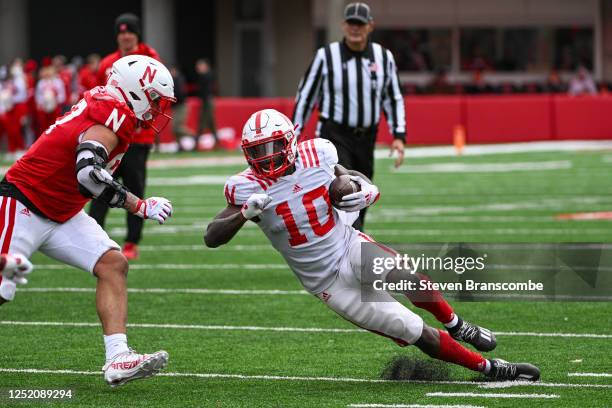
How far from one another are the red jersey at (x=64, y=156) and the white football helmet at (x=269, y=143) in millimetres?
573

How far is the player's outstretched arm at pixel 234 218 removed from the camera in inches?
223

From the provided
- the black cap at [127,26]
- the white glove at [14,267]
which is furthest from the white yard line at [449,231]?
the white glove at [14,267]

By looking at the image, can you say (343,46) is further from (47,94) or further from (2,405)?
(47,94)

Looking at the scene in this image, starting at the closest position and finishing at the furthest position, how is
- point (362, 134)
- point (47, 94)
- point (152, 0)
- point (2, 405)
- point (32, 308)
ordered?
1. point (2, 405)
2. point (32, 308)
3. point (362, 134)
4. point (47, 94)
5. point (152, 0)

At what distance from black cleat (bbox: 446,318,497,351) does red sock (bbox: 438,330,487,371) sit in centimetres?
7

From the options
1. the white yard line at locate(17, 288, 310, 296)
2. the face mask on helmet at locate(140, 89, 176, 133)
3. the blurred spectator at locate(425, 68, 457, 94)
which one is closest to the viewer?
the face mask on helmet at locate(140, 89, 176, 133)

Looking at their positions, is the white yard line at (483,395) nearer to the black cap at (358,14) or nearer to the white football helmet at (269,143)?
the white football helmet at (269,143)

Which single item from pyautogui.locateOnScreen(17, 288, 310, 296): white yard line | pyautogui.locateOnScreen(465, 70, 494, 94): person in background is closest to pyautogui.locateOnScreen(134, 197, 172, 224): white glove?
pyautogui.locateOnScreen(17, 288, 310, 296): white yard line

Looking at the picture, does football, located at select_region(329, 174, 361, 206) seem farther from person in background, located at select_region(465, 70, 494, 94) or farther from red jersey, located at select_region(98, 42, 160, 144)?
person in background, located at select_region(465, 70, 494, 94)

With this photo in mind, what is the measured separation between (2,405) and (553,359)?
8.76 ft

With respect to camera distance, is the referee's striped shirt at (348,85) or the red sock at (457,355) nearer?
the red sock at (457,355)

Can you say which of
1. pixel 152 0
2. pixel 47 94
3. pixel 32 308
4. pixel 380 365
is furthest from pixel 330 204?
pixel 152 0

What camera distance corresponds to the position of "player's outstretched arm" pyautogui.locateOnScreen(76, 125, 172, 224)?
226 inches

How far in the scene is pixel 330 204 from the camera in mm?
6000
